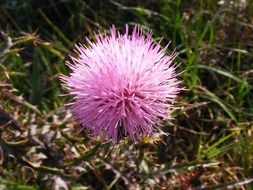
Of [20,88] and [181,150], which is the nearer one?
[181,150]

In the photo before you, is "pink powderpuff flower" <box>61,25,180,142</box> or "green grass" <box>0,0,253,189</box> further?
"green grass" <box>0,0,253,189</box>

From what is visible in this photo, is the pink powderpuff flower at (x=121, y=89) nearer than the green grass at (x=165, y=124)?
Yes

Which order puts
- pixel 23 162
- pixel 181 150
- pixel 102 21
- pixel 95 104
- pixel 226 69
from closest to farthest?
pixel 95 104 < pixel 23 162 < pixel 181 150 < pixel 226 69 < pixel 102 21

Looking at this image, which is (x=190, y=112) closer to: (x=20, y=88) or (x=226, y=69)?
(x=226, y=69)

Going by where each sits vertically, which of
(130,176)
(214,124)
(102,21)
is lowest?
(130,176)

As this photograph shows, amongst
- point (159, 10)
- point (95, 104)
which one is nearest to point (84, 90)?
point (95, 104)
